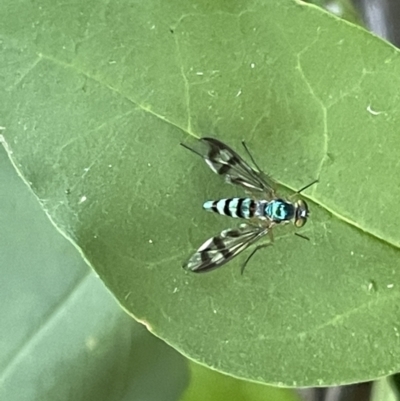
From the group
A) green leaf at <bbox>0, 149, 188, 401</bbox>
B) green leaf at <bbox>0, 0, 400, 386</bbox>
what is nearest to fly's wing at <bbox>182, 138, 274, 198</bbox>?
green leaf at <bbox>0, 0, 400, 386</bbox>

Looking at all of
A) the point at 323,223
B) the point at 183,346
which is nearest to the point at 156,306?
the point at 183,346

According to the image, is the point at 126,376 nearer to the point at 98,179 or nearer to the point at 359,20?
the point at 98,179

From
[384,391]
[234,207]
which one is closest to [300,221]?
[234,207]

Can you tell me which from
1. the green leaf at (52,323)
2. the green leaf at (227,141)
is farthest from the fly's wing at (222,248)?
the green leaf at (52,323)

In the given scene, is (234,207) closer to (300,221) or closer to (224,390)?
(300,221)

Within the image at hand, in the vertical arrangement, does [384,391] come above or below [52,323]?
below

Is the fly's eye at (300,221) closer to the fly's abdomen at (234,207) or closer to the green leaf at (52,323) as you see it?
the fly's abdomen at (234,207)
